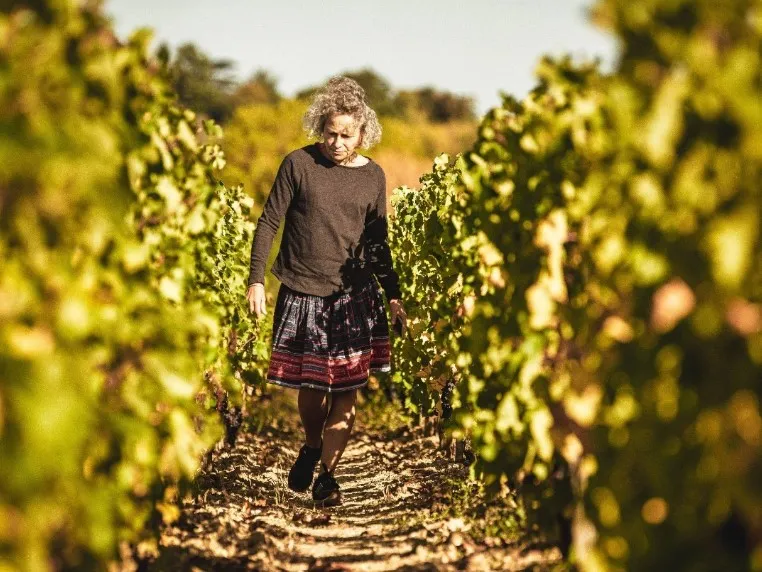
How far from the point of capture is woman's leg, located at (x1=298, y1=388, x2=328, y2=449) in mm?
5082

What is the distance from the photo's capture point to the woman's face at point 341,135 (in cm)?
507

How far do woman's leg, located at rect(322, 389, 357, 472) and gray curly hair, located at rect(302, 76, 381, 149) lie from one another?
4.89 feet

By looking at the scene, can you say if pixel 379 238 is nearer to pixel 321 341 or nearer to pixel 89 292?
pixel 321 341

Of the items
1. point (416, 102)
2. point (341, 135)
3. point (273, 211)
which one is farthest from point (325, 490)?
point (416, 102)

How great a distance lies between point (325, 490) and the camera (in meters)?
5.09

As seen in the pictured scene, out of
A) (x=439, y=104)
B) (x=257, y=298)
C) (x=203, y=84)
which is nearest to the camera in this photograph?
(x=257, y=298)

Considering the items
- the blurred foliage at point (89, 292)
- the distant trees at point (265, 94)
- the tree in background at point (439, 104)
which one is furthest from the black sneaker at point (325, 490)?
the tree in background at point (439, 104)

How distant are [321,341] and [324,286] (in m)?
0.31

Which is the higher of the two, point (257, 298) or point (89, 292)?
point (89, 292)

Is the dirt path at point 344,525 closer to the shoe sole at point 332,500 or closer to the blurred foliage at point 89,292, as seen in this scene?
the shoe sole at point 332,500

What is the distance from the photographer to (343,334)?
5.07 meters

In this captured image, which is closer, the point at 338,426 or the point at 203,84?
the point at 338,426

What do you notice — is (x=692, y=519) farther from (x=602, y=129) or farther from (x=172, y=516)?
(x=172, y=516)

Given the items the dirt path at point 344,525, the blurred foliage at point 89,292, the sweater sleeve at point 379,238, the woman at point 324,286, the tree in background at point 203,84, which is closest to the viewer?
the blurred foliage at point 89,292
